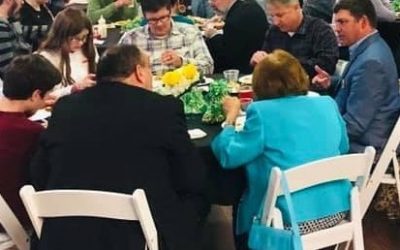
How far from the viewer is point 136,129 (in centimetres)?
196

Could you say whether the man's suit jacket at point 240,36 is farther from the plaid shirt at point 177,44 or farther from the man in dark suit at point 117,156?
the man in dark suit at point 117,156

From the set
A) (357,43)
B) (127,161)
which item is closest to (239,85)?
(357,43)

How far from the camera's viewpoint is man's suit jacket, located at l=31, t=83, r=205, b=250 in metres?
1.95

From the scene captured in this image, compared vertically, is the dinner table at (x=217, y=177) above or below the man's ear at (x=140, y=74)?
below

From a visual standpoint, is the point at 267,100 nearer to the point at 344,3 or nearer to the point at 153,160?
the point at 153,160

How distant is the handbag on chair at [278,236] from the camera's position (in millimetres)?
2031

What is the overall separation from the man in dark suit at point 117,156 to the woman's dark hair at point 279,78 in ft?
1.30

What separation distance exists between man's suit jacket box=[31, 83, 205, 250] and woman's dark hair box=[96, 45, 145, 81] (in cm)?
6

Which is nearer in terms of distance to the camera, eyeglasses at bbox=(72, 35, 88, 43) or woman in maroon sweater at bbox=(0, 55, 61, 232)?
woman in maroon sweater at bbox=(0, 55, 61, 232)

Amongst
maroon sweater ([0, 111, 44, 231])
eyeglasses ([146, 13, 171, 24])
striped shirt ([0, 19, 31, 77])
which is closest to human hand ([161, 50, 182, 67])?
eyeglasses ([146, 13, 171, 24])

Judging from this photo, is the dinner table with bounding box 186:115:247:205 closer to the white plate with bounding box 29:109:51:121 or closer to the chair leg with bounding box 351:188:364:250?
the chair leg with bounding box 351:188:364:250

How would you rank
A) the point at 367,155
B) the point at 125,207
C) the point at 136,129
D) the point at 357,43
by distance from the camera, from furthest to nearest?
the point at 357,43
the point at 367,155
the point at 136,129
the point at 125,207

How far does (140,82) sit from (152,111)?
0.73 feet

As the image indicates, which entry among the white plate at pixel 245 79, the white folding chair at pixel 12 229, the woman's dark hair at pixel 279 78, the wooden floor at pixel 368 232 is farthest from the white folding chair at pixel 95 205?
the white plate at pixel 245 79
